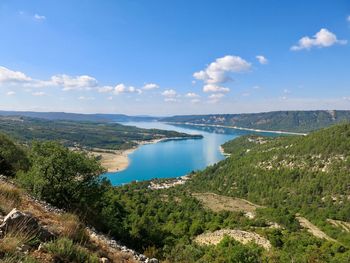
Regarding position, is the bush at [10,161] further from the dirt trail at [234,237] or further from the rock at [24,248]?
the dirt trail at [234,237]

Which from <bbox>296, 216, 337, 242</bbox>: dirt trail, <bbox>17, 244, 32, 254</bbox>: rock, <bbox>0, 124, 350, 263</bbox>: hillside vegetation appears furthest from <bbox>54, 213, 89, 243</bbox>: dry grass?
<bbox>296, 216, 337, 242</bbox>: dirt trail

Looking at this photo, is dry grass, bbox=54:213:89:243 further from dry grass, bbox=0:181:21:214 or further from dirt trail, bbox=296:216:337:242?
dirt trail, bbox=296:216:337:242

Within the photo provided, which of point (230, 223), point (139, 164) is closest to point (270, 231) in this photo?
point (230, 223)

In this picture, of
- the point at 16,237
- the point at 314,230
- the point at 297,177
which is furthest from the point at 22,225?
the point at 297,177

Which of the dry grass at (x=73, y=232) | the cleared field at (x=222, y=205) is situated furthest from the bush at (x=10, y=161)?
the cleared field at (x=222, y=205)

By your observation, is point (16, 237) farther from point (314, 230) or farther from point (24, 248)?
point (314, 230)

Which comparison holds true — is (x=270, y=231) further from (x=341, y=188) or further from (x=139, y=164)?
(x=139, y=164)
